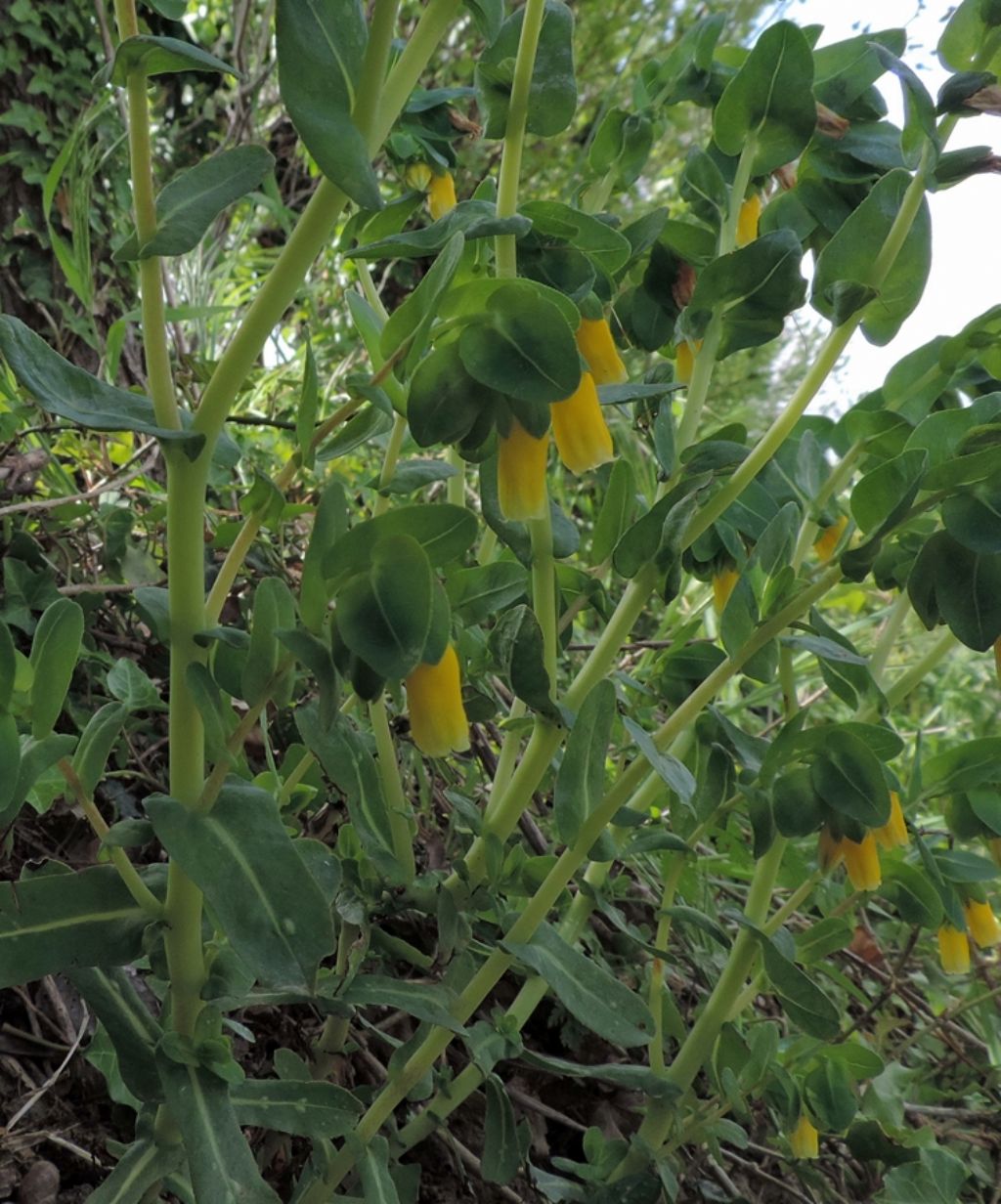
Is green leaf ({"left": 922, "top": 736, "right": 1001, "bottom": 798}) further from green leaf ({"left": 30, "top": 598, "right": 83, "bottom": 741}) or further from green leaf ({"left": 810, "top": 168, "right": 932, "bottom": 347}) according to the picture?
green leaf ({"left": 30, "top": 598, "right": 83, "bottom": 741})

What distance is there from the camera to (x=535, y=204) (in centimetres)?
60

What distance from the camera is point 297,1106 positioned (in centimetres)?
61

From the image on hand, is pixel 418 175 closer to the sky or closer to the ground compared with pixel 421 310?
closer to the sky

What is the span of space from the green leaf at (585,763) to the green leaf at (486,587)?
109mm

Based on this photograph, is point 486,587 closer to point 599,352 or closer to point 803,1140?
point 599,352

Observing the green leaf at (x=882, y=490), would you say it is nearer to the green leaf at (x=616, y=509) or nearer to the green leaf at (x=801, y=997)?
the green leaf at (x=616, y=509)

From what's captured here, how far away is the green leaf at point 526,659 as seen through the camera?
63cm

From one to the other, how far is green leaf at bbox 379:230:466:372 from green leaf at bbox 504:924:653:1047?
14.1 inches

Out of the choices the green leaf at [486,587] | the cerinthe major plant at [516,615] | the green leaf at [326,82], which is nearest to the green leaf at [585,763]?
the cerinthe major plant at [516,615]

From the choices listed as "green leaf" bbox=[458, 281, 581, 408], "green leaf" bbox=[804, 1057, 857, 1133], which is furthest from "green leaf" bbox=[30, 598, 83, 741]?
"green leaf" bbox=[804, 1057, 857, 1133]

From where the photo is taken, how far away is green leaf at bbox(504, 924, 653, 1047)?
622 mm

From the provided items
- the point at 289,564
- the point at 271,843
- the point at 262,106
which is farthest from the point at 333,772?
the point at 262,106

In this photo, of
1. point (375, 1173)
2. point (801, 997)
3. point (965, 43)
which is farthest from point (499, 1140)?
point (965, 43)

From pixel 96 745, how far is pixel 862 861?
53 cm
